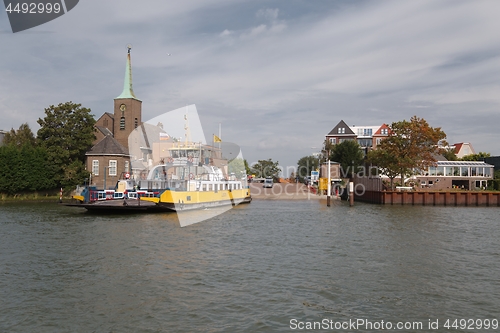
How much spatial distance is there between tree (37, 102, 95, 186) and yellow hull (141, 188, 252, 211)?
25452mm

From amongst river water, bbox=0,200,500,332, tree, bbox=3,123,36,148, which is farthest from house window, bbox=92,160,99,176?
river water, bbox=0,200,500,332

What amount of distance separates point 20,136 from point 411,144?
6330 centimetres

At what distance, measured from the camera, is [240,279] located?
16.5m

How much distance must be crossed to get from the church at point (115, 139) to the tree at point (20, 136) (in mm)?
11116

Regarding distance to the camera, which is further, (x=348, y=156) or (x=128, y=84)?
(x=348, y=156)

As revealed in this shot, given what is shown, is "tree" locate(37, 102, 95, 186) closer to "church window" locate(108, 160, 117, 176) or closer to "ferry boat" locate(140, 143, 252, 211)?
"church window" locate(108, 160, 117, 176)

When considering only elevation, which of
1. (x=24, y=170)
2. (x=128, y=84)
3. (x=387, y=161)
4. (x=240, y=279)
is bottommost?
(x=240, y=279)

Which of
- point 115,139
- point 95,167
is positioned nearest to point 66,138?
point 95,167

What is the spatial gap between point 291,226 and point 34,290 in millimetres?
20995

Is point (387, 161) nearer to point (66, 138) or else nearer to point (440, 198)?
point (440, 198)

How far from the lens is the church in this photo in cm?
6856

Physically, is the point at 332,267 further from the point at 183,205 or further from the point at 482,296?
the point at 183,205

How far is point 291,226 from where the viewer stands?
32969 mm

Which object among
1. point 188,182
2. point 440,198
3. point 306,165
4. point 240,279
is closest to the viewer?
point 240,279
